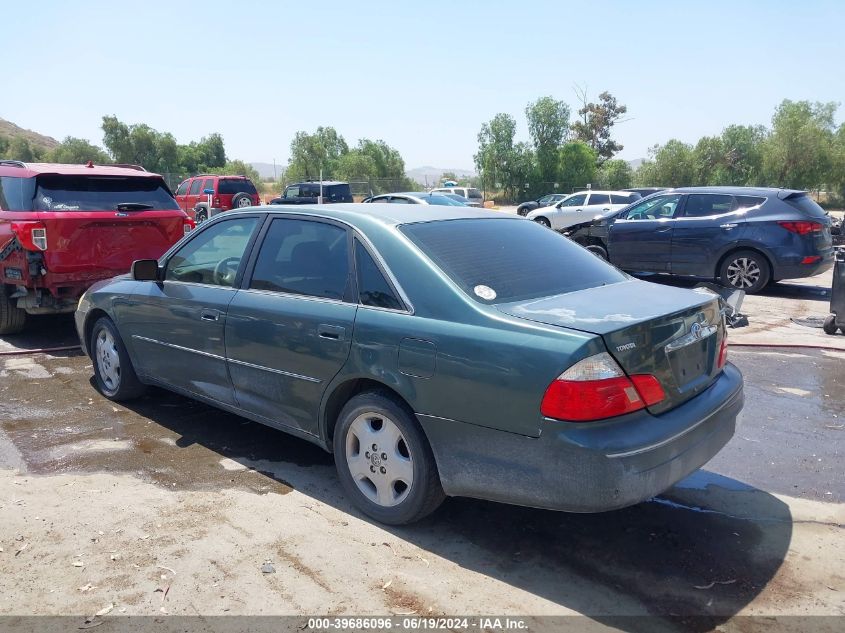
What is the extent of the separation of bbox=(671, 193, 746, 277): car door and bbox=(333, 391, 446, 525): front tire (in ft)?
29.2

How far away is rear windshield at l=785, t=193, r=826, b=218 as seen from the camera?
1049 cm

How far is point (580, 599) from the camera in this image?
9.84ft

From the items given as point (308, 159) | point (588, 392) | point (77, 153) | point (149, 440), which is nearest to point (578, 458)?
point (588, 392)

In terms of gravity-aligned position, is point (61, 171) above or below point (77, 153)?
below

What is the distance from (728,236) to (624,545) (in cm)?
859

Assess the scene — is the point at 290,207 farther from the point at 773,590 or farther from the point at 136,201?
the point at 136,201

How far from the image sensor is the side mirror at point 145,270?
194 inches

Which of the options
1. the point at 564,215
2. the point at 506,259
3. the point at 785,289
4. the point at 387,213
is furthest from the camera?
the point at 564,215

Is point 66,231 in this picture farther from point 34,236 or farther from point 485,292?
point 485,292

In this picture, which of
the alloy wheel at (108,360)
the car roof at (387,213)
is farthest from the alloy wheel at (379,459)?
the alloy wheel at (108,360)

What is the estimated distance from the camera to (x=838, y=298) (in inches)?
310

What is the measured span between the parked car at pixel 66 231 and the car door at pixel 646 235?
7.40 m

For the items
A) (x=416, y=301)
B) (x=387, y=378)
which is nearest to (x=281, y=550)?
(x=387, y=378)

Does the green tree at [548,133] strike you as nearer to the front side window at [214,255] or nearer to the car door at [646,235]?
the car door at [646,235]
